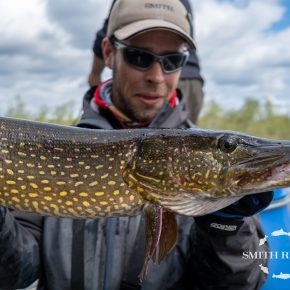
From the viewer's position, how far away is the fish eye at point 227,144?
1727 mm

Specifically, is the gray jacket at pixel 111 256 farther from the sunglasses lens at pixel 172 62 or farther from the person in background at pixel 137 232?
the sunglasses lens at pixel 172 62

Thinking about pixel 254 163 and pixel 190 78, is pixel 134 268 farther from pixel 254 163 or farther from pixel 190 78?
pixel 190 78

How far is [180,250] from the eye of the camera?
223 cm

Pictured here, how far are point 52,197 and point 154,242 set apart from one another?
19.2 inches

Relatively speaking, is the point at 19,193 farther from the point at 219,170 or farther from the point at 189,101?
the point at 189,101

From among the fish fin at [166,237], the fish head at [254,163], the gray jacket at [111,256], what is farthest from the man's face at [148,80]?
the fish fin at [166,237]

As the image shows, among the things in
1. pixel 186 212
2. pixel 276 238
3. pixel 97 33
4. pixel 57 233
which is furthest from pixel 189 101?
pixel 186 212

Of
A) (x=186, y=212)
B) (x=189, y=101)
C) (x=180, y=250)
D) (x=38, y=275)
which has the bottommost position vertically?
(x=38, y=275)

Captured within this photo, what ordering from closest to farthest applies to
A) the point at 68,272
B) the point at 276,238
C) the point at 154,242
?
the point at 154,242 < the point at 68,272 < the point at 276,238

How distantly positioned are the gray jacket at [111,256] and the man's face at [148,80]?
0.80 meters

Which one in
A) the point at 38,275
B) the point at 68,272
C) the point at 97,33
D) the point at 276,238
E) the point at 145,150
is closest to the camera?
the point at 145,150

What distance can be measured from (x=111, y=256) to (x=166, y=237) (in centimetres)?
54

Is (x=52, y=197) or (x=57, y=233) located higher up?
(x=52, y=197)

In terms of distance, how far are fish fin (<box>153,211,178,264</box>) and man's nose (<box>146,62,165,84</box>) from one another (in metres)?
1.12
